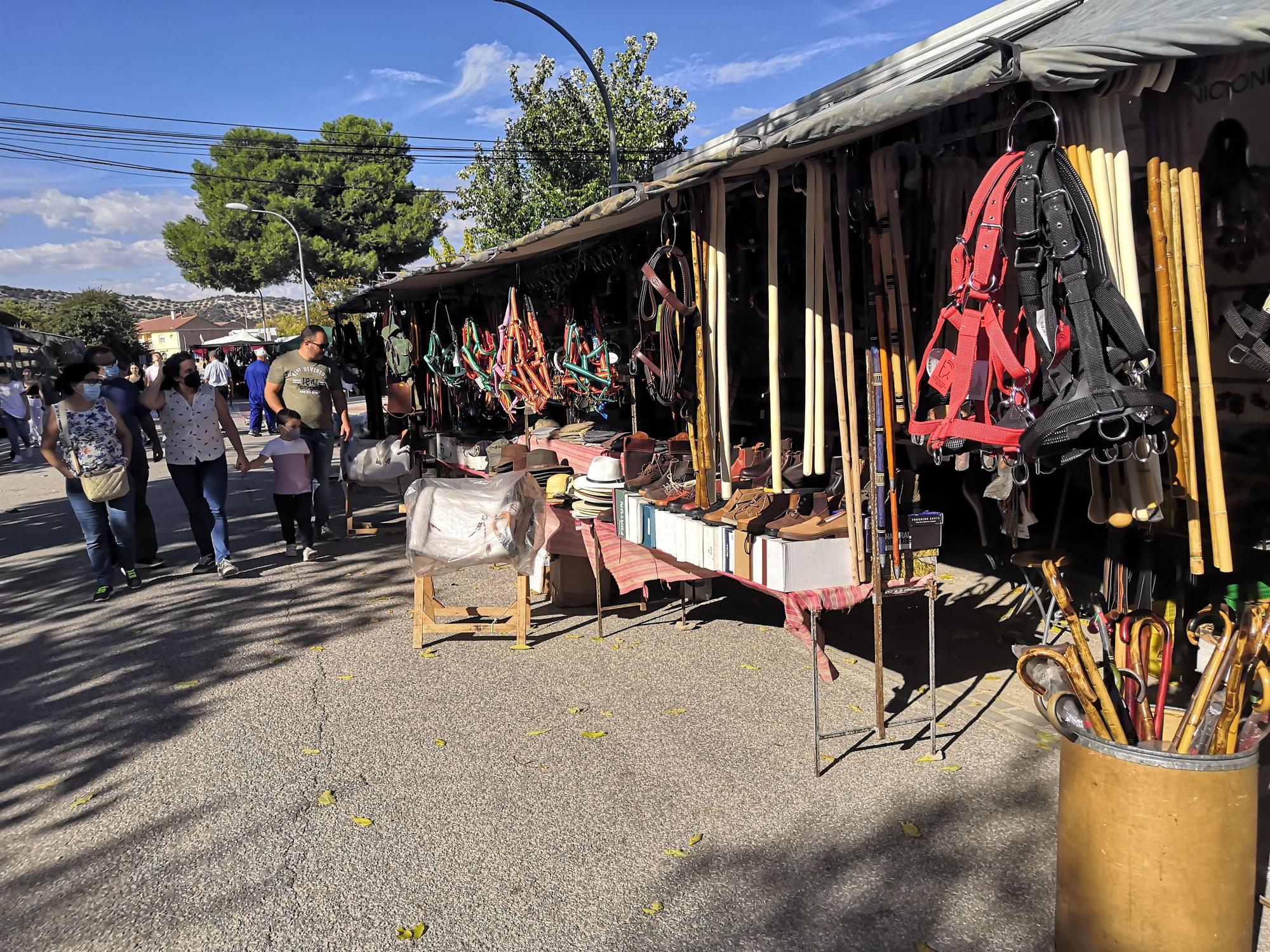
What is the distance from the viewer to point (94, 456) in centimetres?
618

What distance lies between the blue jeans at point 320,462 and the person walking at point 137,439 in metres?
1.14

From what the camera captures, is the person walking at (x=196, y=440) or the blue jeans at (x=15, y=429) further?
the blue jeans at (x=15, y=429)

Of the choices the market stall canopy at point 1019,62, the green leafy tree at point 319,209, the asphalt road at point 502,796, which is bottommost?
the asphalt road at point 502,796

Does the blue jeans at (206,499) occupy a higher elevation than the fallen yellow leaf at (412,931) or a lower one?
higher

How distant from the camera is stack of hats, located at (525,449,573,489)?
597cm

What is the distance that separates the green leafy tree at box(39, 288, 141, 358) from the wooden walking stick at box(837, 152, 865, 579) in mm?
47943

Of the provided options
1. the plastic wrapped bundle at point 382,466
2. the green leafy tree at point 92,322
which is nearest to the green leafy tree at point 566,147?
the plastic wrapped bundle at point 382,466

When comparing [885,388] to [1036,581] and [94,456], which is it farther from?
[94,456]

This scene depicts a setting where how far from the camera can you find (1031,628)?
5043 millimetres

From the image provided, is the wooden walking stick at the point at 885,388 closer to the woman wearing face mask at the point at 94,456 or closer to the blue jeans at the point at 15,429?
the woman wearing face mask at the point at 94,456

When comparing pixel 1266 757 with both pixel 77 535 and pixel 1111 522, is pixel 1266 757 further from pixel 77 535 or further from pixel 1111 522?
pixel 77 535

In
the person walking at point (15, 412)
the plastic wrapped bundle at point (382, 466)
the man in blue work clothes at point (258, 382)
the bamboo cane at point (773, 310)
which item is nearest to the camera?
the bamboo cane at point (773, 310)

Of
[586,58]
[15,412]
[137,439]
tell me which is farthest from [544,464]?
[15,412]

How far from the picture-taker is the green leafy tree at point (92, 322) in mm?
46875
